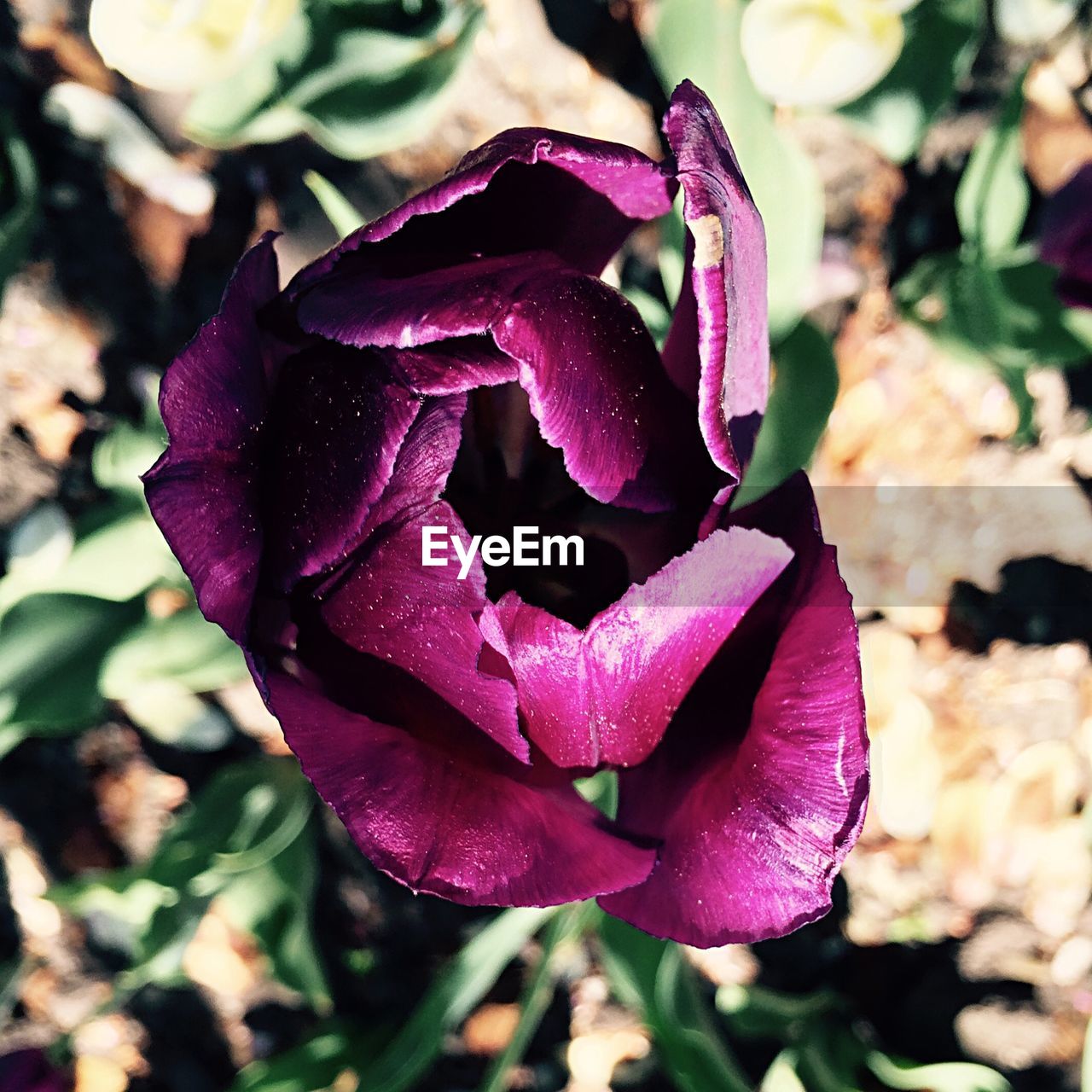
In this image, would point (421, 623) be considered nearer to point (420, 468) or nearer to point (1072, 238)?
point (420, 468)

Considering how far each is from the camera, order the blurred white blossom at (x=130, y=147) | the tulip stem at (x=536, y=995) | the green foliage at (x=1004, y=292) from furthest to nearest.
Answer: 1. the blurred white blossom at (x=130, y=147)
2. the green foliage at (x=1004, y=292)
3. the tulip stem at (x=536, y=995)

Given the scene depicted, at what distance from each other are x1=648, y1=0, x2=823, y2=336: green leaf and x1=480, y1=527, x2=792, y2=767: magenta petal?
0.43 meters

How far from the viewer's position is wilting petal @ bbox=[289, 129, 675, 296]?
0.57 metres

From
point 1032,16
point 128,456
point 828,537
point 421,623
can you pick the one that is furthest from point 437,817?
point 1032,16

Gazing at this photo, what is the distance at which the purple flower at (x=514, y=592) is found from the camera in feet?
1.83

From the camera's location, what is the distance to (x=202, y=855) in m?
1.00

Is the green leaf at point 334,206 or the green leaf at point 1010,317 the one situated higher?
the green leaf at point 334,206

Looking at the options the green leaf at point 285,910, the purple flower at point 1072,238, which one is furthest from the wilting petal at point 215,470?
the purple flower at point 1072,238

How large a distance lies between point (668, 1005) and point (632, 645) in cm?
57

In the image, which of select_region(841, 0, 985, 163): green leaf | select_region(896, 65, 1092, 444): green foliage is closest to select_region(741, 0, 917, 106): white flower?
select_region(841, 0, 985, 163): green leaf

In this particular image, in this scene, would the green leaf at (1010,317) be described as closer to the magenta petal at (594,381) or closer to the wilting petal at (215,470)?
the magenta petal at (594,381)

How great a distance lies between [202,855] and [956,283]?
1038 millimetres

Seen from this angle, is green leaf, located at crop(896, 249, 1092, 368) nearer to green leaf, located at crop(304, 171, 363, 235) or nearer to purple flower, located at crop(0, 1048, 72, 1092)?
green leaf, located at crop(304, 171, 363, 235)

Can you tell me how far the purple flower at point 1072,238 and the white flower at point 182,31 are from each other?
2.56ft
